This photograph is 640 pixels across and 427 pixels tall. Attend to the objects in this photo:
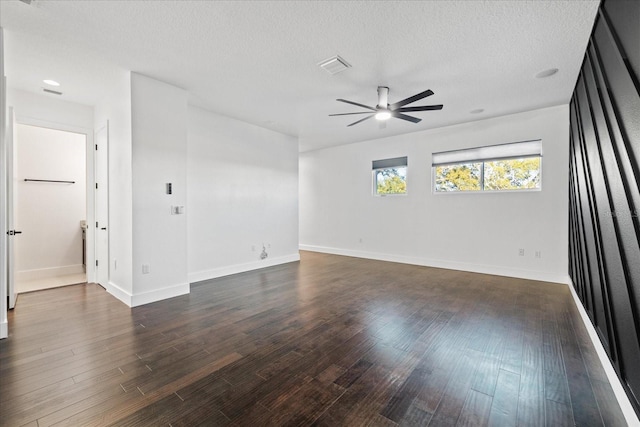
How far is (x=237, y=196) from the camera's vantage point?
532 centimetres

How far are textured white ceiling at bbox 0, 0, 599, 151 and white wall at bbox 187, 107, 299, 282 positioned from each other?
2.95 feet

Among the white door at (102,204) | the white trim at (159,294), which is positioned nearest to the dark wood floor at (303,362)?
the white trim at (159,294)

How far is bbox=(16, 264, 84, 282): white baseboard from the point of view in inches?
182

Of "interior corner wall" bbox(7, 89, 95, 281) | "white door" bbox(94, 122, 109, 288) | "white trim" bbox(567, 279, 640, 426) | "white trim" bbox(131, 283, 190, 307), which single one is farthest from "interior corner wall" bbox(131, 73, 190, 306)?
"white trim" bbox(567, 279, 640, 426)

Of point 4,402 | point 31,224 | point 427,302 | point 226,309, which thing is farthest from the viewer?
point 31,224

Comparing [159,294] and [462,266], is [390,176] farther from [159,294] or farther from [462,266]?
[159,294]

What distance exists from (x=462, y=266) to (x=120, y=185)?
6.06 metres

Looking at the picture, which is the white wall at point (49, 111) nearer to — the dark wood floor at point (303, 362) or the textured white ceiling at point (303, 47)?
the textured white ceiling at point (303, 47)

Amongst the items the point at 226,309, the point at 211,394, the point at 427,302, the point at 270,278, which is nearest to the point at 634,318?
the point at 427,302

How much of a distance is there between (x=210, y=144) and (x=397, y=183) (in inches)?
166

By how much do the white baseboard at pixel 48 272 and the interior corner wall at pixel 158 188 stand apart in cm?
282

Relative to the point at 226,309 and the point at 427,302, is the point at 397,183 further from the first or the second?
the point at 226,309

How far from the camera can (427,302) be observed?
3594mm

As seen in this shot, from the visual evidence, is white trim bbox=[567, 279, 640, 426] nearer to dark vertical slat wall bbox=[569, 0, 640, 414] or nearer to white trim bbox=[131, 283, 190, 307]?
dark vertical slat wall bbox=[569, 0, 640, 414]
